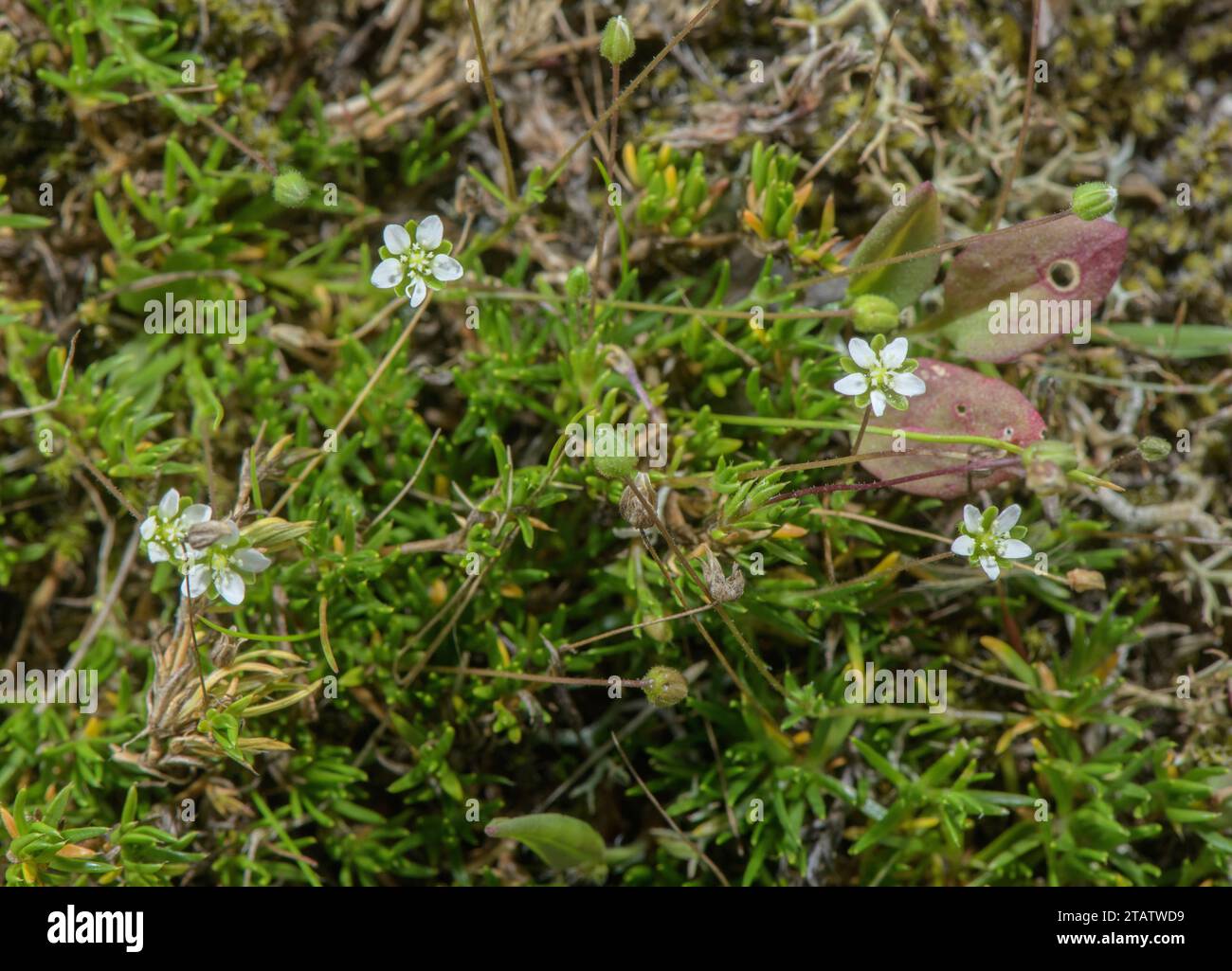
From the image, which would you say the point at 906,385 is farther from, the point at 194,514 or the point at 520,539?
the point at 194,514

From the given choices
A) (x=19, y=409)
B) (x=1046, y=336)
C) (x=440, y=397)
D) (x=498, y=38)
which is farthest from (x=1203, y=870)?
(x=19, y=409)

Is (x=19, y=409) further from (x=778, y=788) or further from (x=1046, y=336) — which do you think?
(x=1046, y=336)

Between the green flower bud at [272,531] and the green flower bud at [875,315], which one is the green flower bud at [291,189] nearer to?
the green flower bud at [272,531]

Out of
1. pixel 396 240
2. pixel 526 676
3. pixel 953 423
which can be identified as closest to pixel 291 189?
pixel 396 240
